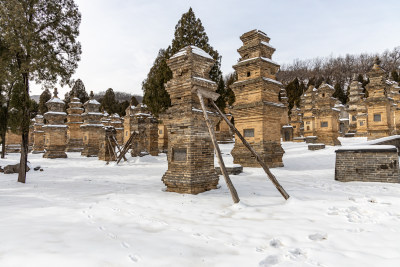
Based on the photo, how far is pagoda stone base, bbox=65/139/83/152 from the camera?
26094mm

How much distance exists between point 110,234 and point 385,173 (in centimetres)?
Answer: 773

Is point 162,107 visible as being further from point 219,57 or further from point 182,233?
point 182,233

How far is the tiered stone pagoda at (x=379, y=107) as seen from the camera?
15.7 metres

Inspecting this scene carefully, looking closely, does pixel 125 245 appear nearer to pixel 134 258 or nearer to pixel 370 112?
pixel 134 258

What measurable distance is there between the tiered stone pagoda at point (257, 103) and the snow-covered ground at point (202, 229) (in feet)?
17.1

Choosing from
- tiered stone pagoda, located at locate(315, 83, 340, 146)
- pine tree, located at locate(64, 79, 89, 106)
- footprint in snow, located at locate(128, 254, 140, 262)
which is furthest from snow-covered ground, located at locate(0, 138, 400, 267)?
pine tree, located at locate(64, 79, 89, 106)

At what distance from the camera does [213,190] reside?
6.39 metres

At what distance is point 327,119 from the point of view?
18.3 meters

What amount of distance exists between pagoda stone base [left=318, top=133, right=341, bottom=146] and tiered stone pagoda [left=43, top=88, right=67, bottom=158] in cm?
2124

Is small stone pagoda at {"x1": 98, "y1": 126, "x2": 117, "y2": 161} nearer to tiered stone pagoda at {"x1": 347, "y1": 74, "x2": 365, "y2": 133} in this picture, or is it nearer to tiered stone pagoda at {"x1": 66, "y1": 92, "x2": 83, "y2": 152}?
tiered stone pagoda at {"x1": 66, "y1": 92, "x2": 83, "y2": 152}

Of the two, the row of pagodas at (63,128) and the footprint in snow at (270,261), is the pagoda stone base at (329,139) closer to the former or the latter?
the row of pagodas at (63,128)

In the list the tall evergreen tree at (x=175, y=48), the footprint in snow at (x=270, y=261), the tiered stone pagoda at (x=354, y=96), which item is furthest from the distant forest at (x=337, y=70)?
the footprint in snow at (x=270, y=261)

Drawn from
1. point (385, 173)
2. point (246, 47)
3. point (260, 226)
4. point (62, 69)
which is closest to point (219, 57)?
point (246, 47)

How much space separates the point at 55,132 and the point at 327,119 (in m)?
22.7
